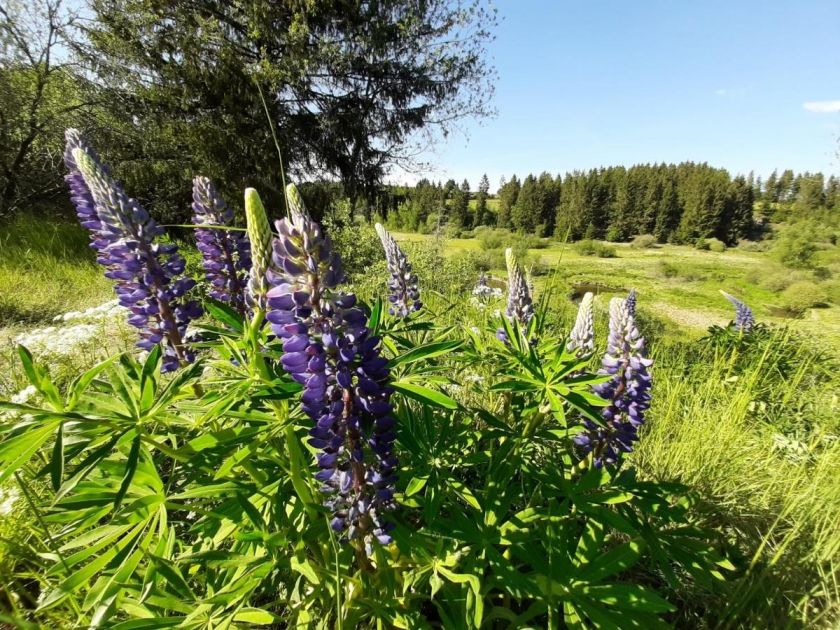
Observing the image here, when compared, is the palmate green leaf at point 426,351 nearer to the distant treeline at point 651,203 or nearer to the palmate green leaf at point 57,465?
the palmate green leaf at point 57,465

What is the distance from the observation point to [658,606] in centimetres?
127

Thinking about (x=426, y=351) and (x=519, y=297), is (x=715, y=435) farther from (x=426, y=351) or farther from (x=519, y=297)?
(x=426, y=351)

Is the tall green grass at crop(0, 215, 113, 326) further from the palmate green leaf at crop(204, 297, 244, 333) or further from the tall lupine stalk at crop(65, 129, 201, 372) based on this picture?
the palmate green leaf at crop(204, 297, 244, 333)

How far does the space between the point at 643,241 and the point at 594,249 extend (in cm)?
1180

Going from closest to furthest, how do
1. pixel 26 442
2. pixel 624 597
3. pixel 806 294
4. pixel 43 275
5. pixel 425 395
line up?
pixel 26 442
pixel 425 395
pixel 624 597
pixel 43 275
pixel 806 294

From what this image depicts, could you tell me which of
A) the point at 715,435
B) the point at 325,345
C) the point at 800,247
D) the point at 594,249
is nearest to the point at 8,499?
the point at 325,345

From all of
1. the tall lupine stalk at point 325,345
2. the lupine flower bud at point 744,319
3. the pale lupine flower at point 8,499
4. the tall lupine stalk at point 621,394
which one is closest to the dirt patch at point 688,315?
the lupine flower bud at point 744,319

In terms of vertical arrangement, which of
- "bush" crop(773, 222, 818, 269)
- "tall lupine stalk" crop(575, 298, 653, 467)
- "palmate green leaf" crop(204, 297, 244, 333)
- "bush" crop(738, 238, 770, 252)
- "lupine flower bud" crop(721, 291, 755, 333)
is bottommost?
"bush" crop(738, 238, 770, 252)

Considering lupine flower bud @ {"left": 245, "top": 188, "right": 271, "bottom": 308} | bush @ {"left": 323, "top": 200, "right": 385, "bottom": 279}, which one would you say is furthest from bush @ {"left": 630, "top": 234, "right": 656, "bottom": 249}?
lupine flower bud @ {"left": 245, "top": 188, "right": 271, "bottom": 308}

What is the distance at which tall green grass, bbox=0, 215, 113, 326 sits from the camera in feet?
18.3

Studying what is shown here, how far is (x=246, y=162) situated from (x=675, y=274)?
139 ft

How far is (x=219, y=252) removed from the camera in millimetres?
2365

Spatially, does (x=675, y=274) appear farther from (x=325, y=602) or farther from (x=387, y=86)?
(x=325, y=602)

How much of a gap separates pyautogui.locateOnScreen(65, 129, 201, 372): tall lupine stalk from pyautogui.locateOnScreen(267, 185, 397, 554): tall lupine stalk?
1.16 meters
